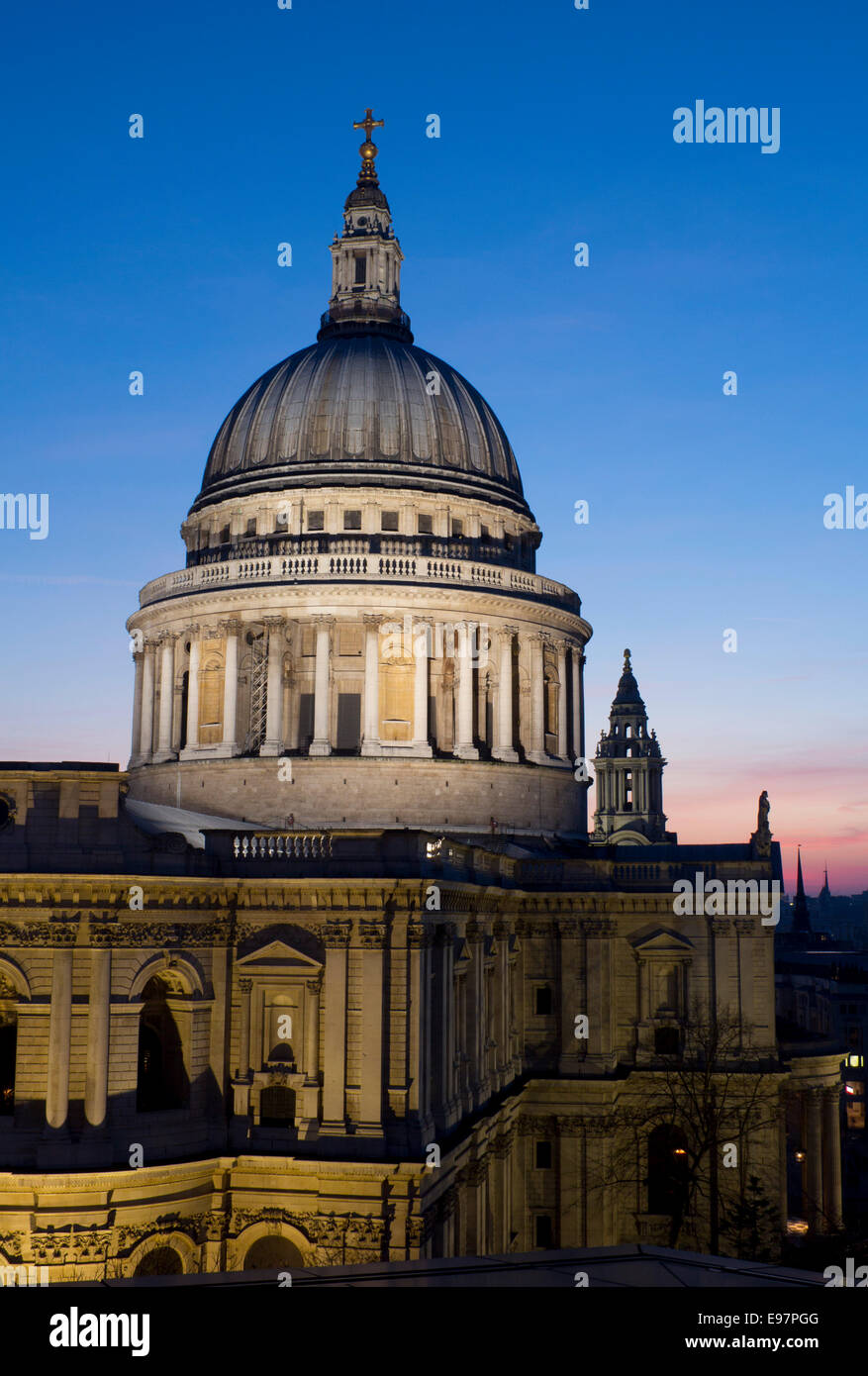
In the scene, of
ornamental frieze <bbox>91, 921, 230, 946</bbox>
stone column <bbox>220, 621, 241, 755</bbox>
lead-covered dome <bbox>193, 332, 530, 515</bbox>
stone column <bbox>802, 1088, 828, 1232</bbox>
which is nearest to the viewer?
ornamental frieze <bbox>91, 921, 230, 946</bbox>

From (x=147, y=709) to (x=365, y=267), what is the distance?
2498 cm

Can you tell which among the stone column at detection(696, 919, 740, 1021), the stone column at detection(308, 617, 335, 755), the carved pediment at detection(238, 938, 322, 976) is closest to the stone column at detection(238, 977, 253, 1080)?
the carved pediment at detection(238, 938, 322, 976)

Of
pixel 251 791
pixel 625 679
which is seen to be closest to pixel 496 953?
pixel 251 791

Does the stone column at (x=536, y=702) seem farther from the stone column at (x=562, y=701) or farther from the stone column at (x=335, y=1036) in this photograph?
the stone column at (x=335, y=1036)

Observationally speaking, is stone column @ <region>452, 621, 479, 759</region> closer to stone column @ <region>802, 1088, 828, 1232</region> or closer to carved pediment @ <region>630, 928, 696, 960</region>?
carved pediment @ <region>630, 928, 696, 960</region>

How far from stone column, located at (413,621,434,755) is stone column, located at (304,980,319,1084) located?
75.2ft

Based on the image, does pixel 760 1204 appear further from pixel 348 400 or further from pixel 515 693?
pixel 348 400

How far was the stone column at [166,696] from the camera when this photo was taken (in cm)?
6303

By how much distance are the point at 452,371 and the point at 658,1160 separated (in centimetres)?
3766

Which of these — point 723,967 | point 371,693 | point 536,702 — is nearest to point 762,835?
point 723,967

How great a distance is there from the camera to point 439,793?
5853cm

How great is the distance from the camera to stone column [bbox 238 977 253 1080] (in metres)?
36.3

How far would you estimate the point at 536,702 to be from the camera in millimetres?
63344

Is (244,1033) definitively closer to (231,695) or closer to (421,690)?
(421,690)
